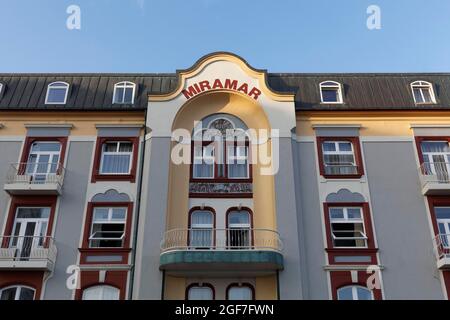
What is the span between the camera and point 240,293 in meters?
16.4

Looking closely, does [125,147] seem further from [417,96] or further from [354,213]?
[417,96]

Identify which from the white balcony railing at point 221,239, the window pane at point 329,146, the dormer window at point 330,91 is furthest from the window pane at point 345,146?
the white balcony railing at point 221,239

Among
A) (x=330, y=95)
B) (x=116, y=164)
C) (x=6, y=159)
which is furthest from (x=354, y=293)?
(x=6, y=159)

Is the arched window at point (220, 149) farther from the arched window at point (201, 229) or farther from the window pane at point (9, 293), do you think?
the window pane at point (9, 293)

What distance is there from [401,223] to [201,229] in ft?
24.3

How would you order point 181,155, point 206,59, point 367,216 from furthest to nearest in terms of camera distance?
1. point 206,59
2. point 181,155
3. point 367,216

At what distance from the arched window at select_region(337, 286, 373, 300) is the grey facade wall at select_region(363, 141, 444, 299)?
0.62m

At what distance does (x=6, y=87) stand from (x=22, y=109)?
1.86 meters

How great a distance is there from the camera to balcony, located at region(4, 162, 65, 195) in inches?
690

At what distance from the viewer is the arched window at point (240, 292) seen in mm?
16344

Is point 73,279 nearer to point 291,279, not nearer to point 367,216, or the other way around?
point 291,279
